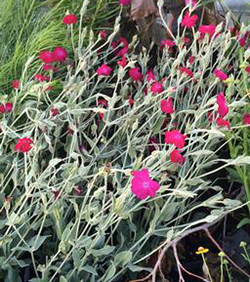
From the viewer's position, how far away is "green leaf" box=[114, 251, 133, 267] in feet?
3.03

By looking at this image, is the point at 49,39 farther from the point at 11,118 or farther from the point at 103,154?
the point at 103,154

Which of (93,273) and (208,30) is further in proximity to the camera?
(208,30)

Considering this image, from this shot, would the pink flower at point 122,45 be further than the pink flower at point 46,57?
Yes

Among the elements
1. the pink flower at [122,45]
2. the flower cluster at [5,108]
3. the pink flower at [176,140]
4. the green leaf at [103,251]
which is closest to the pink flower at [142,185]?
the pink flower at [176,140]

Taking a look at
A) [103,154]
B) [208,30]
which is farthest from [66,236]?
[208,30]

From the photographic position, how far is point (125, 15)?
1511 millimetres

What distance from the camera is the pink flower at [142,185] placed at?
0.77 m

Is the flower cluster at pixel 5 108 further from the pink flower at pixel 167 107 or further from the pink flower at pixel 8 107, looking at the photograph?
the pink flower at pixel 167 107

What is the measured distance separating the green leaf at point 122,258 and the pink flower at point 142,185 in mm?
194

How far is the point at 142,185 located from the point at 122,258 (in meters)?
0.22

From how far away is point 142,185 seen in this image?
2.52ft

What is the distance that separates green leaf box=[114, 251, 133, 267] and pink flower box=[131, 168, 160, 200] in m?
0.19

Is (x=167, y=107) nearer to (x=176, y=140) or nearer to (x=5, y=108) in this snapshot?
(x=176, y=140)

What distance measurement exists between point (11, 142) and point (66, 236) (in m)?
0.33
